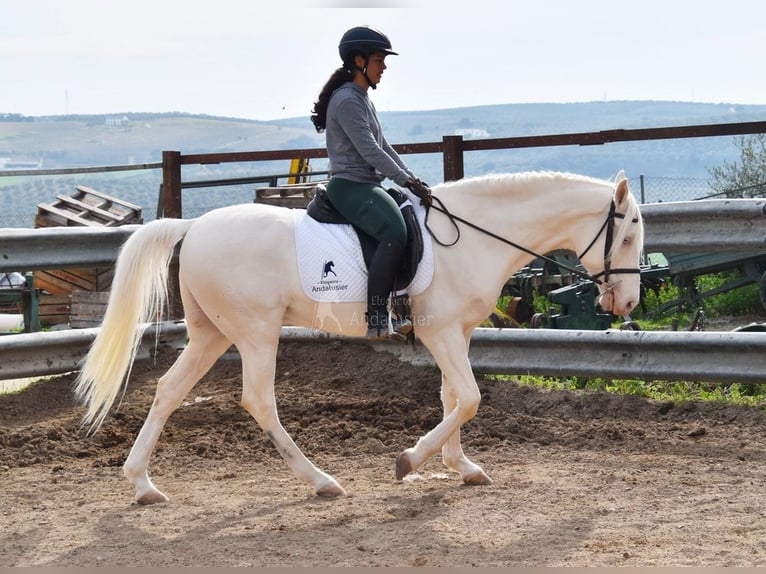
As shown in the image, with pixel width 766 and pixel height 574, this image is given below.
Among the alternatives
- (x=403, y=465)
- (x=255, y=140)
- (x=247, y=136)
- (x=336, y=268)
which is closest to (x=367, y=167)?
(x=336, y=268)

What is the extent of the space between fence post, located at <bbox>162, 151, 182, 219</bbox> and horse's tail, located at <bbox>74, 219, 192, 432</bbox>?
3.52 m

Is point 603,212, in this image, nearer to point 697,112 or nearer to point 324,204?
point 324,204

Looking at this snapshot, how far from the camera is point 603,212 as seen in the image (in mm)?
6754

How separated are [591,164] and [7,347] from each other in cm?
6835

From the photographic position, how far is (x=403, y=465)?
6.59m

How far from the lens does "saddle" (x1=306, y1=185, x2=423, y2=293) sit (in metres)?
6.76

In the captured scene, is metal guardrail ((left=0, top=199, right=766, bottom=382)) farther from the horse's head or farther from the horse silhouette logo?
the horse silhouette logo

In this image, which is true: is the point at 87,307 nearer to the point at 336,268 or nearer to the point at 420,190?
the point at 336,268

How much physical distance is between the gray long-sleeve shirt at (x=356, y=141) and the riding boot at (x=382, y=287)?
0.48 metres

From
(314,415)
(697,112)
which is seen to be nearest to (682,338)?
(314,415)

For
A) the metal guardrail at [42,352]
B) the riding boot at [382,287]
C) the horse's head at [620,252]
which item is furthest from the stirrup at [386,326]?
the metal guardrail at [42,352]

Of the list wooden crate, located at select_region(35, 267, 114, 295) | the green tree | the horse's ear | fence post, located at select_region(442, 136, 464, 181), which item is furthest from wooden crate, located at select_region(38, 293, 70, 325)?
the green tree

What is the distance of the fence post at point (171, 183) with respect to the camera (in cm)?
1052

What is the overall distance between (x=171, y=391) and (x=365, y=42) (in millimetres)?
2506
